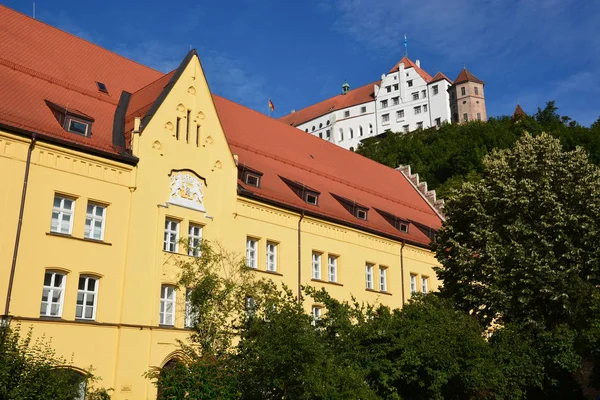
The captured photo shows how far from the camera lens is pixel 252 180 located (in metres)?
27.9

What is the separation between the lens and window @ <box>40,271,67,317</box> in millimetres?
19203

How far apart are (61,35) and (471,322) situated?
20771 mm

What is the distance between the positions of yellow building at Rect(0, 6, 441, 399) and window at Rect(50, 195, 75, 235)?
4cm

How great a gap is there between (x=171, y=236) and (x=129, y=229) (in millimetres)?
1910

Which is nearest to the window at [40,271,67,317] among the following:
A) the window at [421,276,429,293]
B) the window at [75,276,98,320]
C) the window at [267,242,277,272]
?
the window at [75,276,98,320]

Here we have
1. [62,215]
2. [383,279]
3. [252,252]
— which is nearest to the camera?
[62,215]

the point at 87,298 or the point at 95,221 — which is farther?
the point at 95,221

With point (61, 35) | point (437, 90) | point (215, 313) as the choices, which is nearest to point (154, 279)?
point (215, 313)

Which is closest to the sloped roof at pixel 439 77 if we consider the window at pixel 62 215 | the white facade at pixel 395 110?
the white facade at pixel 395 110

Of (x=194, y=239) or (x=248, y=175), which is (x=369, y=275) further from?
(x=194, y=239)

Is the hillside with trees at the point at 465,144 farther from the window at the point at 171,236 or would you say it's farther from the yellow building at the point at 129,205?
the window at the point at 171,236

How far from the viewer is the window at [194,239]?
22591mm

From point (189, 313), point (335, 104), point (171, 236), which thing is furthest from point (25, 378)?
point (335, 104)

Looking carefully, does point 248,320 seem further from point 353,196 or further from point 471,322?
point 353,196
